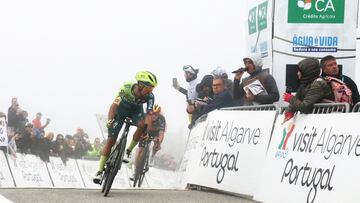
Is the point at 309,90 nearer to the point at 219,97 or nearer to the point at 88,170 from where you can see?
the point at 219,97

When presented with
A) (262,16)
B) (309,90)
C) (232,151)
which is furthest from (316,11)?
(309,90)

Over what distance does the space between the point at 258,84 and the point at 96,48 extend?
53.1ft

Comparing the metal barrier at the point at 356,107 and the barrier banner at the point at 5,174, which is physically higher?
the metal barrier at the point at 356,107

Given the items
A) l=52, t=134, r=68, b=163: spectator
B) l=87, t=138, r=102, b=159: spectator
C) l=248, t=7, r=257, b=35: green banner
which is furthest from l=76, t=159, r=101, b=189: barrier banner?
l=248, t=7, r=257, b=35: green banner

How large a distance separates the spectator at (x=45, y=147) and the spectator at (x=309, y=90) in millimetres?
10500

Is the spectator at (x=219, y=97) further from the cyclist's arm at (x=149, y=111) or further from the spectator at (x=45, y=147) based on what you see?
the spectator at (x=45, y=147)

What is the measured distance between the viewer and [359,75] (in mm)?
15906

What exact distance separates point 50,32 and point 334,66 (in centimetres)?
1857

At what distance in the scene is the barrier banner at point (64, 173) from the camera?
19.8m

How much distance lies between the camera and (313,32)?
42.2ft

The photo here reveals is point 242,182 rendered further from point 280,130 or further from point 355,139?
point 355,139

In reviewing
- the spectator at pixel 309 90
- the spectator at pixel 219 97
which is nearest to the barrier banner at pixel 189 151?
the spectator at pixel 219 97

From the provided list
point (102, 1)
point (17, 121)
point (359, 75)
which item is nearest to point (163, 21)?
point (102, 1)

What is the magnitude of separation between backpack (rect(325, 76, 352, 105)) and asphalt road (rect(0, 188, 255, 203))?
6.52 feet
